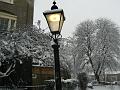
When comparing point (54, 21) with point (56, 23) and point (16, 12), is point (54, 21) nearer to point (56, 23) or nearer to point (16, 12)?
point (56, 23)

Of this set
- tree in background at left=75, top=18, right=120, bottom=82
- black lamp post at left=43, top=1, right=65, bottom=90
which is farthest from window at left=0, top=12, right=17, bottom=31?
tree in background at left=75, top=18, right=120, bottom=82

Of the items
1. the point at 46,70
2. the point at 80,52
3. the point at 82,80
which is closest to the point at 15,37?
the point at 46,70

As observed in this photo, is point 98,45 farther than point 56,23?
Yes

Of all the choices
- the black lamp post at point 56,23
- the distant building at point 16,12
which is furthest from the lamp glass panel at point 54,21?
the distant building at point 16,12

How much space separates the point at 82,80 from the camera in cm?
2372

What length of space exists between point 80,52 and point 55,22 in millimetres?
49857

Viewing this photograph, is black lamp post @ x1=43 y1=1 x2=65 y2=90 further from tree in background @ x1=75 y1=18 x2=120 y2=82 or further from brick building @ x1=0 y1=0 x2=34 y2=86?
tree in background @ x1=75 y1=18 x2=120 y2=82

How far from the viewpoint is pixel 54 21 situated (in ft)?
21.1

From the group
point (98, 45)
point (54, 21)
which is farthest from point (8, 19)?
point (98, 45)

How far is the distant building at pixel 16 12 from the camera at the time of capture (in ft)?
72.3

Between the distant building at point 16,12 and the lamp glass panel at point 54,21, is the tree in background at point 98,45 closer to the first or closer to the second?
the distant building at point 16,12

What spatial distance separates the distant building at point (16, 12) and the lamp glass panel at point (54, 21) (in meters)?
15.3

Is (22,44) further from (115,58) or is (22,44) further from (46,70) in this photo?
(115,58)

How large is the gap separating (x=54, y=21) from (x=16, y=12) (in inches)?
680
